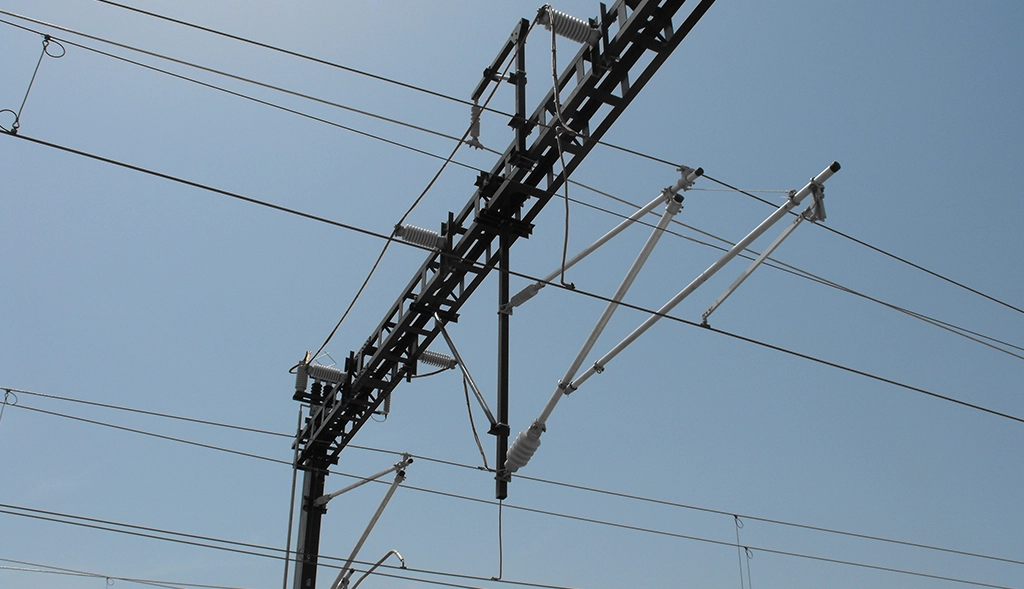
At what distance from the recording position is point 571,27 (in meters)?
9.09

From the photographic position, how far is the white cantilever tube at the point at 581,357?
9.34 metres

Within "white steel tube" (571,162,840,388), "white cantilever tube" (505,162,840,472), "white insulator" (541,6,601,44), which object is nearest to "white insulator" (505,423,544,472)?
"white cantilever tube" (505,162,840,472)

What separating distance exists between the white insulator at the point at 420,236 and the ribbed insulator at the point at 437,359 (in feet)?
7.86

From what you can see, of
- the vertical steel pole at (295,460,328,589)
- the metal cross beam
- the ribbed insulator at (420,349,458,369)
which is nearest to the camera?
the metal cross beam

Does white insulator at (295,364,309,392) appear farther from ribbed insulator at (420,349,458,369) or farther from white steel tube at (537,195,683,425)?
white steel tube at (537,195,683,425)

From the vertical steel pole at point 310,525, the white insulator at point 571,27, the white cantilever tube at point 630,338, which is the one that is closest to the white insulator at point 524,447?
the white cantilever tube at point 630,338

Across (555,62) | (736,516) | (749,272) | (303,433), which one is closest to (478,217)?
(555,62)

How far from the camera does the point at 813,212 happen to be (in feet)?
29.6

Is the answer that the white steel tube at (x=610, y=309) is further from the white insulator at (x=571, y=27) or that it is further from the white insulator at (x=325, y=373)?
the white insulator at (x=325, y=373)

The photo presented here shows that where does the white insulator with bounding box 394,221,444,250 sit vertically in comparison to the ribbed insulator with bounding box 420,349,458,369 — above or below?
above

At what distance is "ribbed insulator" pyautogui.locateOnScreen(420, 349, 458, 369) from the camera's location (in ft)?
43.4

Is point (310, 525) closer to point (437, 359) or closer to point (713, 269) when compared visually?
point (437, 359)

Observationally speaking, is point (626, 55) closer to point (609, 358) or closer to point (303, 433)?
point (609, 358)

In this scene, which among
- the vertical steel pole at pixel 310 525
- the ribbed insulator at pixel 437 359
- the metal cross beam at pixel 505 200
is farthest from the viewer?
the vertical steel pole at pixel 310 525
